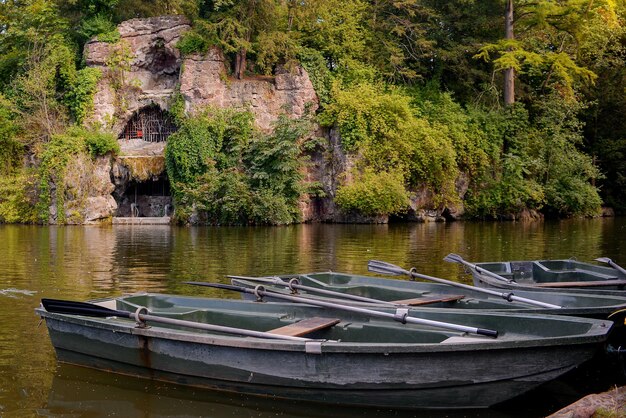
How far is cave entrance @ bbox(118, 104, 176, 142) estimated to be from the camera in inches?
1465

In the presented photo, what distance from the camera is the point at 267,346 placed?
7.04 meters

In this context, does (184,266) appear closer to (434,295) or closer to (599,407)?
(434,295)

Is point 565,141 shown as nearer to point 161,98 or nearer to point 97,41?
point 161,98

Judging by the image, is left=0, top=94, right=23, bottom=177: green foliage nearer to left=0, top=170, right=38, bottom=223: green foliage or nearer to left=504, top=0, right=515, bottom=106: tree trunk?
left=0, top=170, right=38, bottom=223: green foliage

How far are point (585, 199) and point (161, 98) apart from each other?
914 inches

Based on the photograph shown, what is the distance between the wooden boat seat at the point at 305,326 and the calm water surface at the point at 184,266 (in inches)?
30.7

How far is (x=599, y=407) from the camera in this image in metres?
5.31

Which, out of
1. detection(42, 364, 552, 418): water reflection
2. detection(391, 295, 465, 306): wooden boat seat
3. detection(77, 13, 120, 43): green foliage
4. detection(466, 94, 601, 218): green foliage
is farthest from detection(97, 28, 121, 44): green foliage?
→ detection(42, 364, 552, 418): water reflection

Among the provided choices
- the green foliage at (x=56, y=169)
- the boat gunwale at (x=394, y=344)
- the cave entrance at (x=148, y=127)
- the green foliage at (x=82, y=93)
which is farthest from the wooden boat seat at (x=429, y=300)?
the cave entrance at (x=148, y=127)

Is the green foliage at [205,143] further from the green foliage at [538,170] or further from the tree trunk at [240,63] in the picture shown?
the green foliage at [538,170]

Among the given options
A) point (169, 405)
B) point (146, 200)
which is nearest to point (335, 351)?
point (169, 405)

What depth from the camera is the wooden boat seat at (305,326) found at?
7.67m

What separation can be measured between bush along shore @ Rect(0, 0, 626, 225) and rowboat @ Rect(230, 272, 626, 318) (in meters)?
A: 20.7

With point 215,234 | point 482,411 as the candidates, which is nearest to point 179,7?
point 215,234
